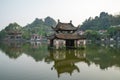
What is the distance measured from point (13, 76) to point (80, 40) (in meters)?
31.8

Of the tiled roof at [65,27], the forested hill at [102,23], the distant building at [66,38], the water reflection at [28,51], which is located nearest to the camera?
the water reflection at [28,51]

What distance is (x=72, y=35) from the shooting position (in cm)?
4900

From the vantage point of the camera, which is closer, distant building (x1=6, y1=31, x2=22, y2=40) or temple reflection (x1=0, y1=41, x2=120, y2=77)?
temple reflection (x1=0, y1=41, x2=120, y2=77)

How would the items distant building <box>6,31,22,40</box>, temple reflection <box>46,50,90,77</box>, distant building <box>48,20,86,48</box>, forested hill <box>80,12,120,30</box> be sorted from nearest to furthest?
temple reflection <box>46,50,90,77</box>
distant building <box>48,20,86,48</box>
distant building <box>6,31,22,40</box>
forested hill <box>80,12,120,30</box>

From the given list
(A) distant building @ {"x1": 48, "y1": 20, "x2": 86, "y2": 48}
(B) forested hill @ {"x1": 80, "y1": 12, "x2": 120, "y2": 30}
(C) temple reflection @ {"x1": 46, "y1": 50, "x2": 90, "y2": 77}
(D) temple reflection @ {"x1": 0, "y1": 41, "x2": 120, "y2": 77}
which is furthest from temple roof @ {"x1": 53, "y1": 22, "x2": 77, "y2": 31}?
(B) forested hill @ {"x1": 80, "y1": 12, "x2": 120, "y2": 30}

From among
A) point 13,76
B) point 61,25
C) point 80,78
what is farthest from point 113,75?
point 61,25

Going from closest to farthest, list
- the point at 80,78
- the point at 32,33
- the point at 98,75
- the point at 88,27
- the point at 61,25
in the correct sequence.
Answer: the point at 80,78 < the point at 98,75 < the point at 61,25 < the point at 32,33 < the point at 88,27

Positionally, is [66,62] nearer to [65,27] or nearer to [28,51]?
[28,51]

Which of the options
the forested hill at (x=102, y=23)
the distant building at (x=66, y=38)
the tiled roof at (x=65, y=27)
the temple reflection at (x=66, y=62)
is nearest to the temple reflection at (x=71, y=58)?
the temple reflection at (x=66, y=62)

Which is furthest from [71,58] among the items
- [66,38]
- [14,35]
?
[14,35]

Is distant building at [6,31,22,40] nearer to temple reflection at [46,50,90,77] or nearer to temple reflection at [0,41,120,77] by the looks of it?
temple reflection at [0,41,120,77]

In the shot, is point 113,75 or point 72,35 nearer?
point 113,75

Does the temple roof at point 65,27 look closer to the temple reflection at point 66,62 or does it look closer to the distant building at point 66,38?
the distant building at point 66,38

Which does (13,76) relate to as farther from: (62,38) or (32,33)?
(32,33)
